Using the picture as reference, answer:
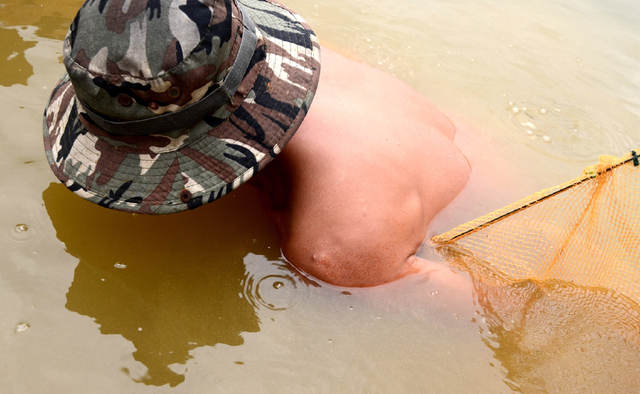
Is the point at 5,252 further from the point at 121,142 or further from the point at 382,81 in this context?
the point at 382,81

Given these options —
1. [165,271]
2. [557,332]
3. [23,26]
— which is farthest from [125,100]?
[23,26]

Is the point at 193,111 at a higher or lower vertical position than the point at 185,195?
higher

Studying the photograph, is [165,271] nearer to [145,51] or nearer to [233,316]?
[233,316]

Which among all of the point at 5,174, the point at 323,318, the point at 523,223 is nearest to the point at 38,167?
the point at 5,174

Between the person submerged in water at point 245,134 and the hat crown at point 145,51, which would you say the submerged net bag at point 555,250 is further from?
the hat crown at point 145,51

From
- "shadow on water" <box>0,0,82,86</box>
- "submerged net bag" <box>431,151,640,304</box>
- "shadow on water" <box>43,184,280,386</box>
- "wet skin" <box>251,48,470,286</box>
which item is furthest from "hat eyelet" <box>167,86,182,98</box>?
"shadow on water" <box>0,0,82,86</box>

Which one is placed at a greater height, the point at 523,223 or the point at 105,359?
the point at 523,223

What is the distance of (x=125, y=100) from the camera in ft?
3.25

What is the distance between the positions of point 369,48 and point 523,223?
1513mm

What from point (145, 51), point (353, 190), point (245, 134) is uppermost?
point (145, 51)

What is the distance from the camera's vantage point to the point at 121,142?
1112mm

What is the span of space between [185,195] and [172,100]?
23cm

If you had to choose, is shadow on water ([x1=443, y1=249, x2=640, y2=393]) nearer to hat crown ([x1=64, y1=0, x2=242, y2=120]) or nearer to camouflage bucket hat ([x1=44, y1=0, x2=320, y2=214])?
camouflage bucket hat ([x1=44, y1=0, x2=320, y2=214])

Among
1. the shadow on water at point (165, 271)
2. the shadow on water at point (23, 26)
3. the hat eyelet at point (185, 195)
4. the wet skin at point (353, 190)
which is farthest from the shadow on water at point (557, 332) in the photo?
the shadow on water at point (23, 26)
